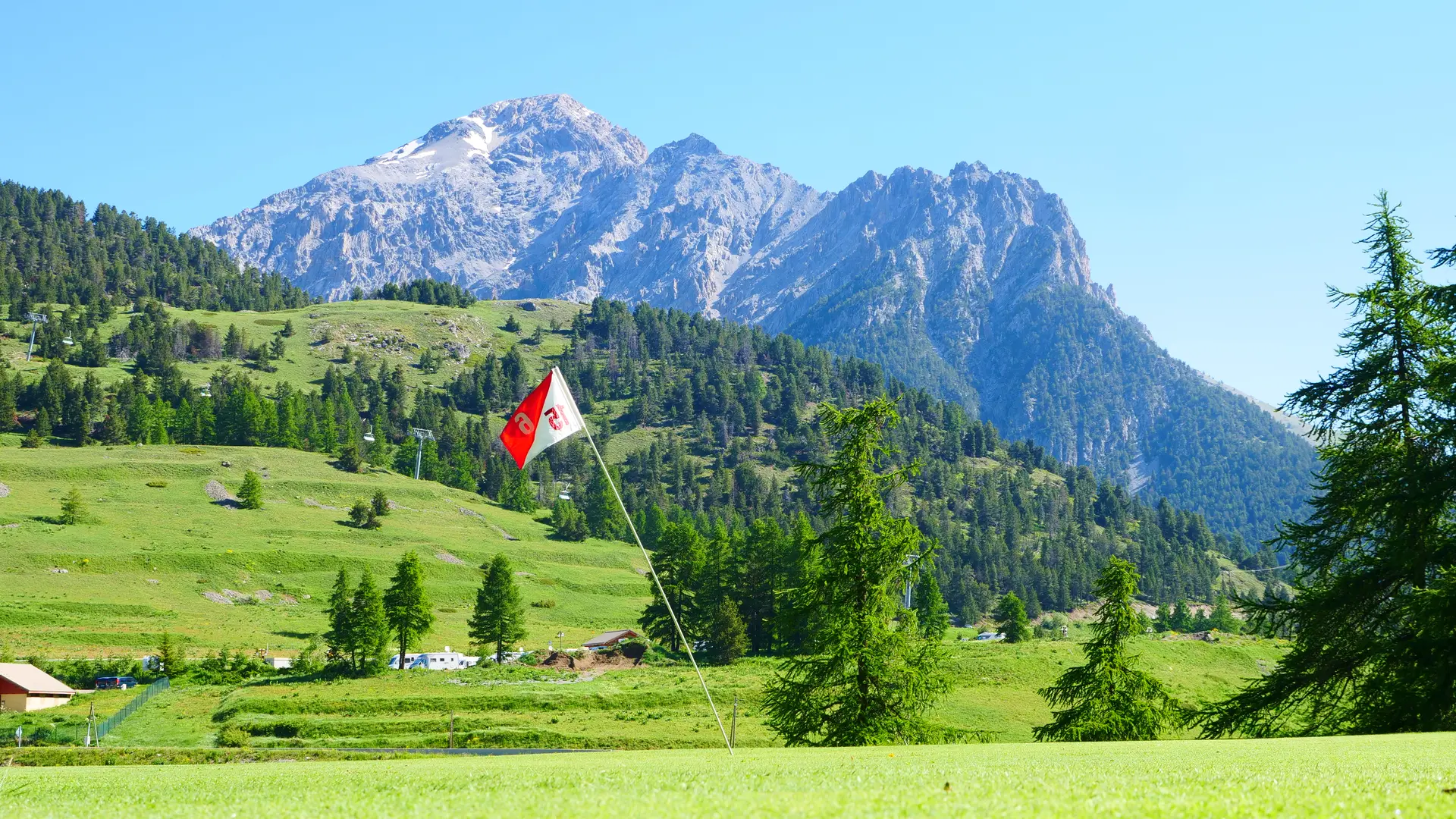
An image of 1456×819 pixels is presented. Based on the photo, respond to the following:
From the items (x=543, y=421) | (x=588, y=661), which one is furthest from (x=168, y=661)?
(x=543, y=421)

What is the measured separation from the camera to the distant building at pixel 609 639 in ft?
398

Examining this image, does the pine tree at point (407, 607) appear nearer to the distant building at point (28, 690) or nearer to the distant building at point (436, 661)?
the distant building at point (436, 661)

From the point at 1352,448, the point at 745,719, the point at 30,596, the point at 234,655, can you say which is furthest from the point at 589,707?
the point at 30,596

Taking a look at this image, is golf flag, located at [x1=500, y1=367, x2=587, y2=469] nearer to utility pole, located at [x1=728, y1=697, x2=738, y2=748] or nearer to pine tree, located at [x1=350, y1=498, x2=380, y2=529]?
utility pole, located at [x1=728, y1=697, x2=738, y2=748]

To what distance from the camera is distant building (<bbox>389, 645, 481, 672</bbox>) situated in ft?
345

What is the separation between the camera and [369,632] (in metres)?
94.6

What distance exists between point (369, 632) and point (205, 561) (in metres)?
59.5

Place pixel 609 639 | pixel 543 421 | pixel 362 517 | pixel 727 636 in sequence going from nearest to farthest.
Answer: pixel 543 421 < pixel 727 636 < pixel 609 639 < pixel 362 517

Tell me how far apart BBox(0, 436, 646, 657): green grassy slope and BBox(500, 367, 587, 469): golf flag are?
3395 inches

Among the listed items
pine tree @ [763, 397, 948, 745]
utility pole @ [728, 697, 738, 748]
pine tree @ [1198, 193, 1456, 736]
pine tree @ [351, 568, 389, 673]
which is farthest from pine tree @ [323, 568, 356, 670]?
pine tree @ [1198, 193, 1456, 736]

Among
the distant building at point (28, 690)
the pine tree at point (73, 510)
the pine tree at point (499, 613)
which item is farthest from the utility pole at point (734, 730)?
the pine tree at point (73, 510)

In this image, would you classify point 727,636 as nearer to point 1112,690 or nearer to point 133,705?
point 133,705

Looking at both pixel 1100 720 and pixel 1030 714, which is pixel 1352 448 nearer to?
pixel 1100 720

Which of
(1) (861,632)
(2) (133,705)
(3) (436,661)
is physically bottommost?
(3) (436,661)
